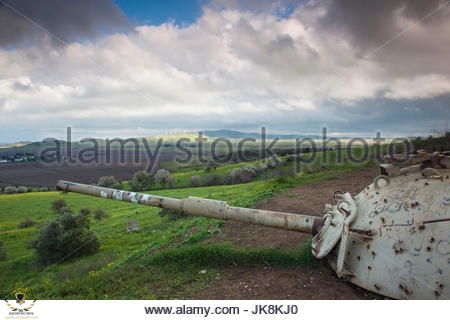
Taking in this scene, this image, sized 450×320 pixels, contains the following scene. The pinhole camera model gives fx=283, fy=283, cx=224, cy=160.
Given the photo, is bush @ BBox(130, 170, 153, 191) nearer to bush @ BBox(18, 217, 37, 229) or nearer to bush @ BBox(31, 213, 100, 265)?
bush @ BBox(18, 217, 37, 229)

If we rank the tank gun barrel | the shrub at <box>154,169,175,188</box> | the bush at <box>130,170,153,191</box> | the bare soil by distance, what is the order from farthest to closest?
the shrub at <box>154,169,175,188</box> < the bush at <box>130,170,153,191</box> < the bare soil < the tank gun barrel

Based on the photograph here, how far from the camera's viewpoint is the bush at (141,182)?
3284 centimetres

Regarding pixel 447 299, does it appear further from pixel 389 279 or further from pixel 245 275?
pixel 245 275

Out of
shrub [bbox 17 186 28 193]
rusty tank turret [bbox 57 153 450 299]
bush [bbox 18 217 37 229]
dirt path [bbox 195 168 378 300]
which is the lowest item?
bush [bbox 18 217 37 229]

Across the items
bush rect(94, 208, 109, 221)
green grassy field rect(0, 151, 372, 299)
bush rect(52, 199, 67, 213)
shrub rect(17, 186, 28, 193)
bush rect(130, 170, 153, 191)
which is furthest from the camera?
bush rect(130, 170, 153, 191)

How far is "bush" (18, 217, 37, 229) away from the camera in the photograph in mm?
21375

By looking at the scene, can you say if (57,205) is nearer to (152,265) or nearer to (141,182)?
(141,182)

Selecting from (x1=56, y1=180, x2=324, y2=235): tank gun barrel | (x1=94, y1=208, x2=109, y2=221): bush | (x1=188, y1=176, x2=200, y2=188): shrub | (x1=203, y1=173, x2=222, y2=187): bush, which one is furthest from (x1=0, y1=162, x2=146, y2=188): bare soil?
(x1=56, y1=180, x2=324, y2=235): tank gun barrel

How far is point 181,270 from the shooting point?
6562 mm

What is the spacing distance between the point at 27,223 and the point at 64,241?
25.8 feet

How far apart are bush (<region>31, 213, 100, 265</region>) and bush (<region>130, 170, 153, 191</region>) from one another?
1511 centimetres

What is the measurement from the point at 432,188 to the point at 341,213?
1.61 m

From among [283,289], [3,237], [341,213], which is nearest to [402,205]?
[341,213]

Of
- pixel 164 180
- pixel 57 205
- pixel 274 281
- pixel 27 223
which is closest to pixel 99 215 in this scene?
pixel 57 205
